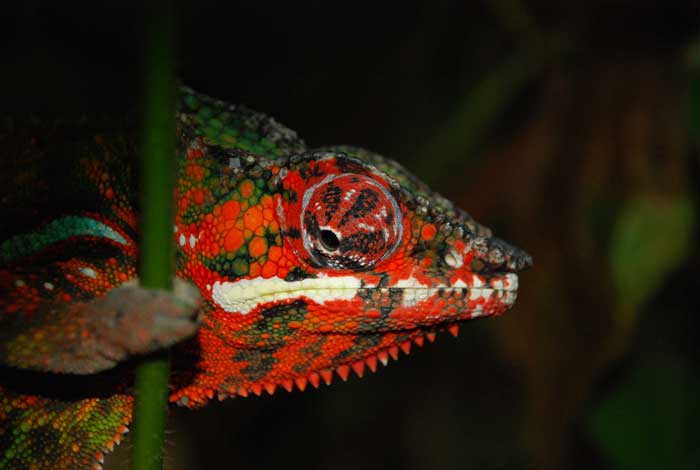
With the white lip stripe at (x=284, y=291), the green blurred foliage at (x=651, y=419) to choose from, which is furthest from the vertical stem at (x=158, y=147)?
the green blurred foliage at (x=651, y=419)

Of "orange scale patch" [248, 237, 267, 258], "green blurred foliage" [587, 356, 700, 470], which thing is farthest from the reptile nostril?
"green blurred foliage" [587, 356, 700, 470]

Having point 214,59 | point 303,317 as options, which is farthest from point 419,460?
point 303,317

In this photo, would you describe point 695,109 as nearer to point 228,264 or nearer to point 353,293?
point 353,293

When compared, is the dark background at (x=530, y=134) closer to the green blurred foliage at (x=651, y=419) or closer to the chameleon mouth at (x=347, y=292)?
the green blurred foliage at (x=651, y=419)

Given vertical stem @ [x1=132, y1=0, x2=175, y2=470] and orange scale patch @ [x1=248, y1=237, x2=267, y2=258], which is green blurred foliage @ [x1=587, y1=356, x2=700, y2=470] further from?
vertical stem @ [x1=132, y1=0, x2=175, y2=470]

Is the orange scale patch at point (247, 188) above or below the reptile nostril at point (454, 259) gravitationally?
above

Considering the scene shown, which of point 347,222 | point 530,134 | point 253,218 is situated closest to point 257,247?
point 253,218

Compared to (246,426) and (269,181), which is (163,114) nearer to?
(269,181)

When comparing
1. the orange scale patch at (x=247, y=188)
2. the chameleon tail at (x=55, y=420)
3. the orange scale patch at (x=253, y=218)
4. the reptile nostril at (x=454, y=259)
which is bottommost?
the chameleon tail at (x=55, y=420)
